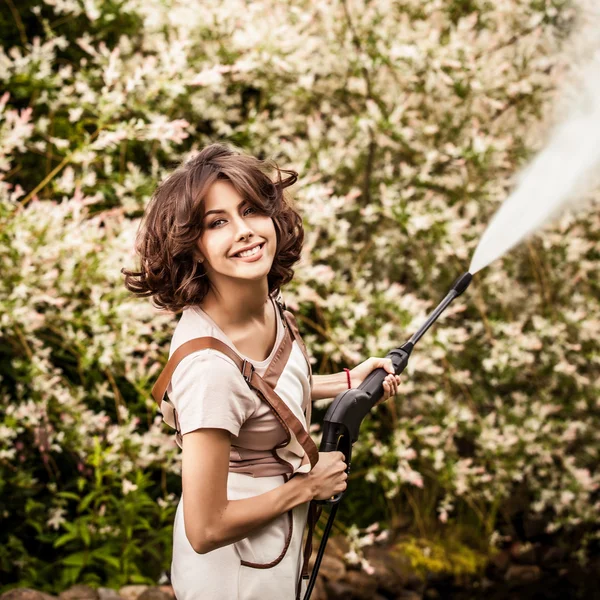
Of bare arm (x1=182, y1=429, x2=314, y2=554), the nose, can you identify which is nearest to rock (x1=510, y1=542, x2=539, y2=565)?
bare arm (x1=182, y1=429, x2=314, y2=554)

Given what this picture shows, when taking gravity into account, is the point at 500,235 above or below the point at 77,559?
above

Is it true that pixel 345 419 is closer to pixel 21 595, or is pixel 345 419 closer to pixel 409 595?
pixel 21 595

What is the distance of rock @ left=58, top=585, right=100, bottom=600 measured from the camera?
2857mm

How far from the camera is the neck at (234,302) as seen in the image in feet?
5.20

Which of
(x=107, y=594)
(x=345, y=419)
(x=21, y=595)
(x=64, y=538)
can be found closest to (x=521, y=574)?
(x=107, y=594)

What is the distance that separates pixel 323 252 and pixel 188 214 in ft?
6.95

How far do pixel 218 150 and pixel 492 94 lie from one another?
3076 millimetres

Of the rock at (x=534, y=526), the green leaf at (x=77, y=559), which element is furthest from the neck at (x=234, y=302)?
the rock at (x=534, y=526)

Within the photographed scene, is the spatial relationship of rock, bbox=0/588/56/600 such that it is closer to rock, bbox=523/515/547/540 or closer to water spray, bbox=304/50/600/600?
water spray, bbox=304/50/600/600

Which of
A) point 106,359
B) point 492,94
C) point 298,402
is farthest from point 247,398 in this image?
point 492,94

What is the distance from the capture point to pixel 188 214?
4.97 feet

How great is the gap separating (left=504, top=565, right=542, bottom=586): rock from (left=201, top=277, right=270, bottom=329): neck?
3166 mm

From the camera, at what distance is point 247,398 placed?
1469mm

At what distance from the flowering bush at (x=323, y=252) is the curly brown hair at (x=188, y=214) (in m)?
1.42
